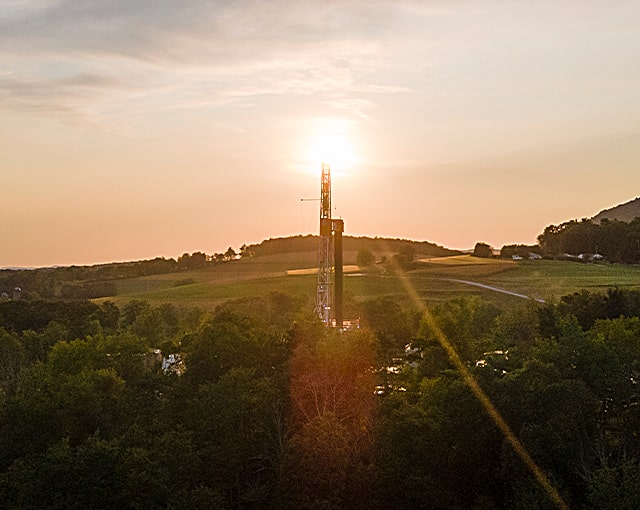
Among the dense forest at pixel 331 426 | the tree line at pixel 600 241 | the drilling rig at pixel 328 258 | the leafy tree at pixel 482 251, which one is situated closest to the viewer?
the dense forest at pixel 331 426

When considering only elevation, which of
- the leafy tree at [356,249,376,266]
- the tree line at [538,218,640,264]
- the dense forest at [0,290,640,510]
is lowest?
the dense forest at [0,290,640,510]

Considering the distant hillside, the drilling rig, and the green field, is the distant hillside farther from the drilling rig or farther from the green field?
the drilling rig

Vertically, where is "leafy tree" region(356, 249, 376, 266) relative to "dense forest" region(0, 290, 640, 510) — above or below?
above

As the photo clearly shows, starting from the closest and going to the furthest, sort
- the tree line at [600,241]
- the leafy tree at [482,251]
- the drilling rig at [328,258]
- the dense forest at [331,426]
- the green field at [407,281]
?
the dense forest at [331,426]
the drilling rig at [328,258]
the green field at [407,281]
the tree line at [600,241]
the leafy tree at [482,251]

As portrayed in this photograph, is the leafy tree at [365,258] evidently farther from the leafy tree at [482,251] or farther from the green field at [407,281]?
the leafy tree at [482,251]

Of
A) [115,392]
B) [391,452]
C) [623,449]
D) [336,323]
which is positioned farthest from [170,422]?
[336,323]

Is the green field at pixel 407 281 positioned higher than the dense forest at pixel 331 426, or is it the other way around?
the green field at pixel 407 281

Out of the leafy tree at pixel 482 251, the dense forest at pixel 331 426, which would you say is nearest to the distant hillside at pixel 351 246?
the leafy tree at pixel 482 251

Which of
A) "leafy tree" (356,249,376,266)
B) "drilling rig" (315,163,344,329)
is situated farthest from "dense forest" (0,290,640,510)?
"leafy tree" (356,249,376,266)
